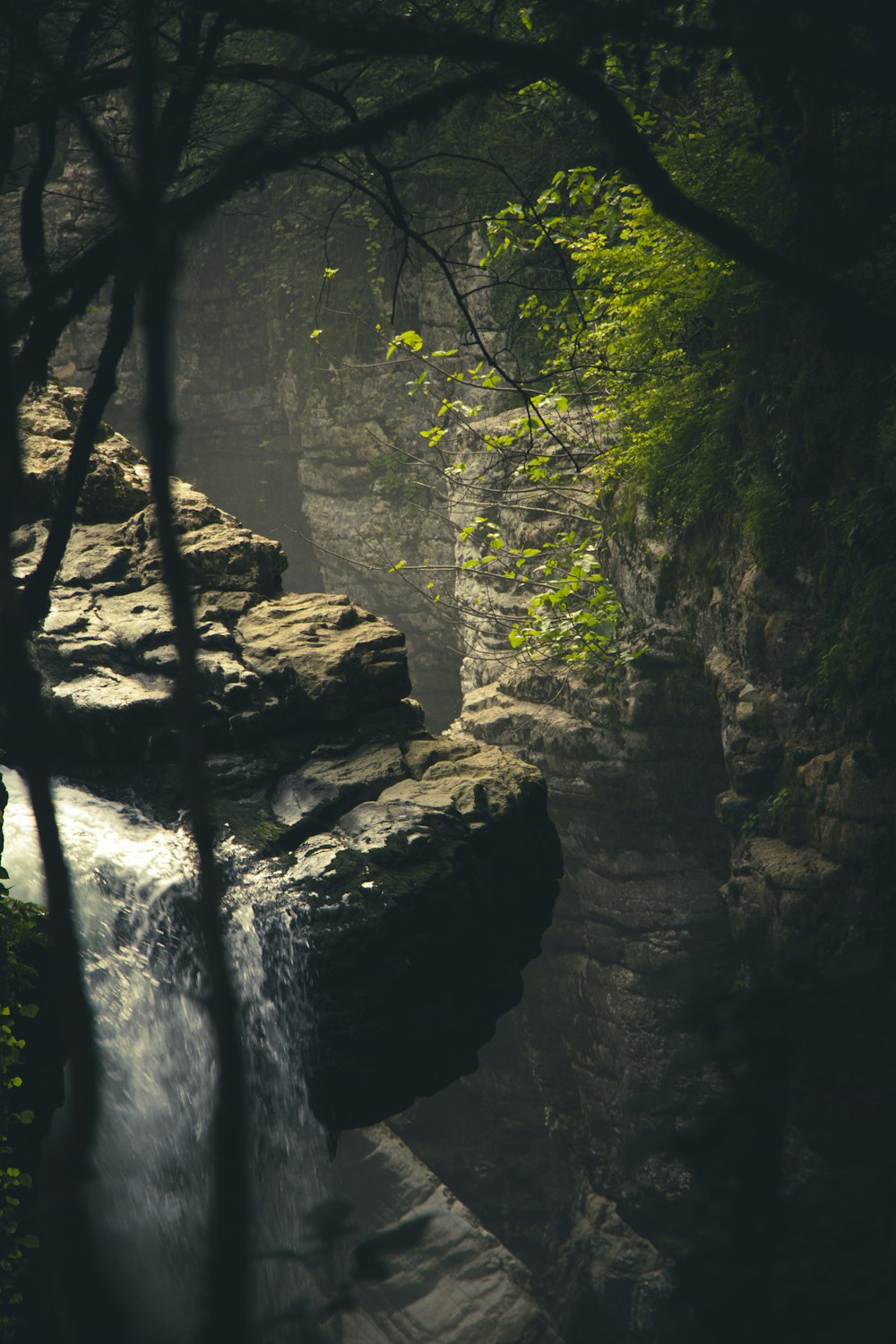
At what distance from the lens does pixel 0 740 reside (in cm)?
620

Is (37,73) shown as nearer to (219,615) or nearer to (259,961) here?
(219,615)

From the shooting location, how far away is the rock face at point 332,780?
5078 millimetres

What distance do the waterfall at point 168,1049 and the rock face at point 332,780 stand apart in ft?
0.75

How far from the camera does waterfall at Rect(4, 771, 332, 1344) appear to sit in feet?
17.3

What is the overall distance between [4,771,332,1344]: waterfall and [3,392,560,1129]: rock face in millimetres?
228

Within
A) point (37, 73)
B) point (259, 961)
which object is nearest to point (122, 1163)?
point (259, 961)

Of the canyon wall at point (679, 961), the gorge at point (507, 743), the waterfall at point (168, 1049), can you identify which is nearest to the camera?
the canyon wall at point (679, 961)

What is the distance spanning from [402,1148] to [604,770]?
16.1ft

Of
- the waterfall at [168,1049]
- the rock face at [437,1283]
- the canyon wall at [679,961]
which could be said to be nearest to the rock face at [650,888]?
the canyon wall at [679,961]

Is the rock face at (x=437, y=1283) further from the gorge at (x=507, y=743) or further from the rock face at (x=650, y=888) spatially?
the rock face at (x=650, y=888)

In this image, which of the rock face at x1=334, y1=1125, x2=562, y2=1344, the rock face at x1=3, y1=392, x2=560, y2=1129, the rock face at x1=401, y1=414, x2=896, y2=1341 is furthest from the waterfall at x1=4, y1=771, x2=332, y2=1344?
the rock face at x1=334, y1=1125, x2=562, y2=1344

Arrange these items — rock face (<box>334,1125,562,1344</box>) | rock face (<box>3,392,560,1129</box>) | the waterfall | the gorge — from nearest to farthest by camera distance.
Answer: the gorge
rock face (<box>3,392,560,1129</box>)
the waterfall
rock face (<box>334,1125,562,1344</box>)

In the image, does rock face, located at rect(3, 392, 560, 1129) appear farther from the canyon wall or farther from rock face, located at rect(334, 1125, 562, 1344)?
rock face, located at rect(334, 1125, 562, 1344)

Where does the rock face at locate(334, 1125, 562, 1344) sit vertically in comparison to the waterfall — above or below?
below
